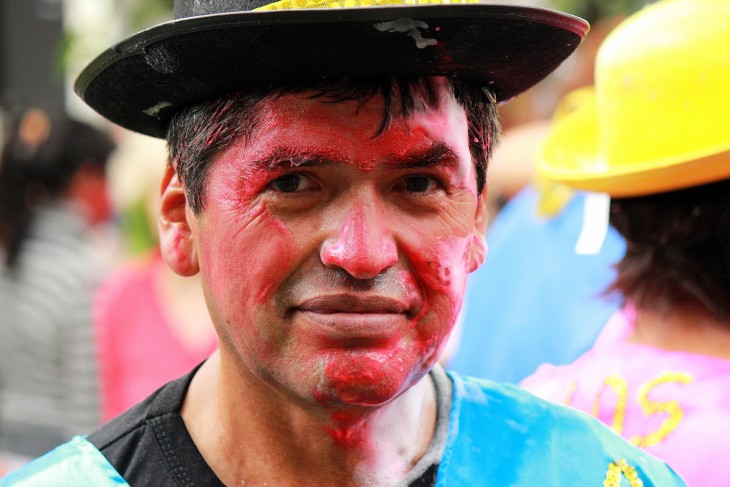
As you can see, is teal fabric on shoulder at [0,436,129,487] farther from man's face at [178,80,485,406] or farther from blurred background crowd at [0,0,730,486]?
blurred background crowd at [0,0,730,486]

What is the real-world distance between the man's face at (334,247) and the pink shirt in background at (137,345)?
2458mm

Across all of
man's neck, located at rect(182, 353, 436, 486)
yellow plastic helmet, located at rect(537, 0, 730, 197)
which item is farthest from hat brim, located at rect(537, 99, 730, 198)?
man's neck, located at rect(182, 353, 436, 486)

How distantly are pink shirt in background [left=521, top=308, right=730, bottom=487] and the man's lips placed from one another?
45.9 inches

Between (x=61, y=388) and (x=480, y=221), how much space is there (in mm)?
3178

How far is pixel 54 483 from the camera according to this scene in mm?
1979

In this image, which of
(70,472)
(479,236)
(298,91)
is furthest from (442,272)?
(70,472)

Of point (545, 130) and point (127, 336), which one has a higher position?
point (127, 336)

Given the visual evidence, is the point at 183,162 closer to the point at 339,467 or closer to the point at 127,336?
the point at 339,467

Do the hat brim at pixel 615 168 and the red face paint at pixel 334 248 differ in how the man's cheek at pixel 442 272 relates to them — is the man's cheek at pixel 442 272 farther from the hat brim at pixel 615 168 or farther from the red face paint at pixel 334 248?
the hat brim at pixel 615 168

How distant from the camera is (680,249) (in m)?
3.05

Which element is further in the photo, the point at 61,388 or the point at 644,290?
the point at 61,388

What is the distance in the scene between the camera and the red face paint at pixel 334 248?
1839 millimetres

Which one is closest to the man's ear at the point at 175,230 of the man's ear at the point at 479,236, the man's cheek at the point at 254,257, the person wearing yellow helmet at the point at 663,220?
the man's cheek at the point at 254,257

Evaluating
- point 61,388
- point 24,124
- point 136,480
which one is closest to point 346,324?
point 136,480
